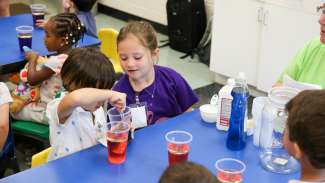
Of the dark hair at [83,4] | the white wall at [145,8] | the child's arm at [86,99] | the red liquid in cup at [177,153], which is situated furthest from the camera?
the white wall at [145,8]

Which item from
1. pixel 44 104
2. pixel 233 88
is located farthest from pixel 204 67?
pixel 233 88

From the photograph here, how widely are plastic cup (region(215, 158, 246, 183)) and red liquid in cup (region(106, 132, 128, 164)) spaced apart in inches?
13.9

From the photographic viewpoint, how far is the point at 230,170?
1684 millimetres

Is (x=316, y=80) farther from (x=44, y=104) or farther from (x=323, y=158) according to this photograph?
(x=44, y=104)

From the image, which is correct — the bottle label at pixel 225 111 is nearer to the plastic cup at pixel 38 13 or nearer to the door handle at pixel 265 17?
the plastic cup at pixel 38 13

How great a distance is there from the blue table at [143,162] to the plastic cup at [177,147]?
48 mm

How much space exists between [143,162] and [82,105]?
332mm

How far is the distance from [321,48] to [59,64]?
1.45 metres

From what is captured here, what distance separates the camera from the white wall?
237 inches

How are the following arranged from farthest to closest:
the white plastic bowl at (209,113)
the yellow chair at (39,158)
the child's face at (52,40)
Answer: the child's face at (52,40) → the white plastic bowl at (209,113) → the yellow chair at (39,158)

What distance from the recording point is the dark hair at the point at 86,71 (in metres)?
2.07

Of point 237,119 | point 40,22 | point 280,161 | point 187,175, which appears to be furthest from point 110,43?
point 187,175

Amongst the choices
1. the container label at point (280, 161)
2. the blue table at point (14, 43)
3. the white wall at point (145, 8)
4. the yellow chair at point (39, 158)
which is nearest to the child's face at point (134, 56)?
the yellow chair at point (39, 158)

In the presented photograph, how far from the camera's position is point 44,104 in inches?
117
